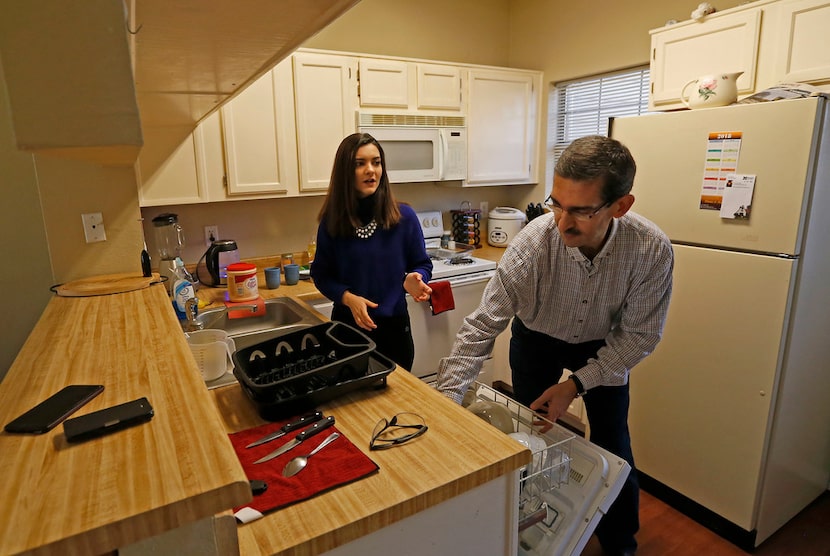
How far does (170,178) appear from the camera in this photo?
2.48 meters

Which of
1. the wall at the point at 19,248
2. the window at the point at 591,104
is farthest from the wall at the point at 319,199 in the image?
the window at the point at 591,104

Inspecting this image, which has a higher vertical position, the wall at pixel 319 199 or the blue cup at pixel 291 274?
the wall at pixel 319 199

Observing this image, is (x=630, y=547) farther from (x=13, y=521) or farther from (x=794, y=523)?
(x=13, y=521)

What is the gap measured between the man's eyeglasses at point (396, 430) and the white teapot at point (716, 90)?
71.4 inches

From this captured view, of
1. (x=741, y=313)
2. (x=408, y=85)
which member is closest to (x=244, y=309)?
(x=408, y=85)

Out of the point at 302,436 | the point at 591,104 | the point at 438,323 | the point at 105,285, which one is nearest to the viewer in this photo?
the point at 302,436

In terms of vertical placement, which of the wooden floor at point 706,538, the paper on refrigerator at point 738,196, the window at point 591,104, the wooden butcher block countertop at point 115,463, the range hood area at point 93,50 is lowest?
the wooden floor at point 706,538

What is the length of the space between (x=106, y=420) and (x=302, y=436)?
1.26 ft

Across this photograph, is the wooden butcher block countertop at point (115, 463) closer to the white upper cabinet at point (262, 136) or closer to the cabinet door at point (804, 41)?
the white upper cabinet at point (262, 136)

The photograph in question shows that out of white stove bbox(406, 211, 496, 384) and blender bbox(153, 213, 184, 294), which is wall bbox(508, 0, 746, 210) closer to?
white stove bbox(406, 211, 496, 384)

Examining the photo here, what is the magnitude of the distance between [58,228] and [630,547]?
2406mm

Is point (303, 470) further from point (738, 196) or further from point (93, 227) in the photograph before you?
point (738, 196)

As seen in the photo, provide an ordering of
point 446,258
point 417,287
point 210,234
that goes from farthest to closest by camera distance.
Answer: point 446,258
point 210,234
point 417,287

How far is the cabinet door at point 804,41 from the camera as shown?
1941 millimetres
